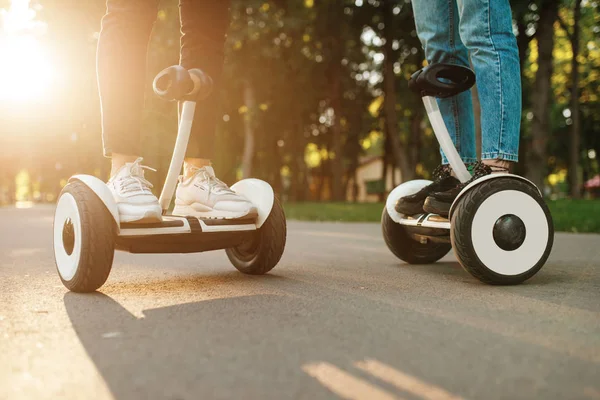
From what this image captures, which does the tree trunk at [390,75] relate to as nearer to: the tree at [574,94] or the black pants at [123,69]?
the tree at [574,94]

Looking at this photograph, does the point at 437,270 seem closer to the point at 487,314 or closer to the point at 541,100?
the point at 487,314

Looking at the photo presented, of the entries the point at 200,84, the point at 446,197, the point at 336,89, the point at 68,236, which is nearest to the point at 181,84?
the point at 200,84

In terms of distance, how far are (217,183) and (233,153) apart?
901 inches

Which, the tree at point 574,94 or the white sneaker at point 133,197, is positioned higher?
the tree at point 574,94

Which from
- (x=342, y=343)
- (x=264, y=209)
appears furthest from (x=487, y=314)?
(x=264, y=209)

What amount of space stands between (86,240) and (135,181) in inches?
14.6

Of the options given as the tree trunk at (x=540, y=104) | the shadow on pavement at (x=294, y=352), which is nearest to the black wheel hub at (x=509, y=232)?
the shadow on pavement at (x=294, y=352)

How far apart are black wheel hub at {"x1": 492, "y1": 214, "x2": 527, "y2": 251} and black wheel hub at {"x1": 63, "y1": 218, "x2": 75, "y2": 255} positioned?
69.2 inches

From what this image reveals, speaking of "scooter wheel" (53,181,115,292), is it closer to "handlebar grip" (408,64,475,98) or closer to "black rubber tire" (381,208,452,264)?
"handlebar grip" (408,64,475,98)

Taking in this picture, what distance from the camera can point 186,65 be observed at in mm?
3164

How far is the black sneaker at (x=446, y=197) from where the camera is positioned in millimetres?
2752

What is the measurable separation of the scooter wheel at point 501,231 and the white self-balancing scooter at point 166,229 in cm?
86

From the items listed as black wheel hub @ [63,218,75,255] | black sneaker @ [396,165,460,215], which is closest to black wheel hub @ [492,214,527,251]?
black sneaker @ [396,165,460,215]

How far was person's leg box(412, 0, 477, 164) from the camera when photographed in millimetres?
3221
